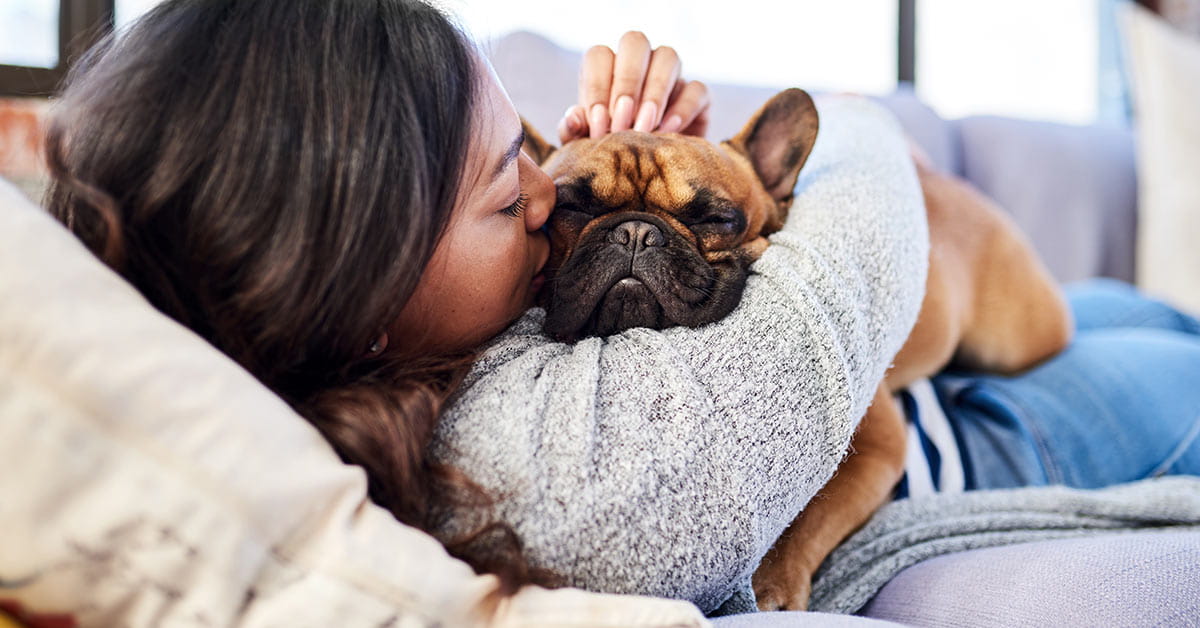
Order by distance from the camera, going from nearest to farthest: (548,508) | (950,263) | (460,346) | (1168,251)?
(548,508) → (460,346) → (950,263) → (1168,251)

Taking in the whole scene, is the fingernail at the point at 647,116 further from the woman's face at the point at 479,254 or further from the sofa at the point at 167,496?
the sofa at the point at 167,496

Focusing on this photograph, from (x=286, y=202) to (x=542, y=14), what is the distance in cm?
245

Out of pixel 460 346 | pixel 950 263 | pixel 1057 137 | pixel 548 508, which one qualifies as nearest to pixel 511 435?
pixel 548 508

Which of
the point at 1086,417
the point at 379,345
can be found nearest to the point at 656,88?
the point at 379,345

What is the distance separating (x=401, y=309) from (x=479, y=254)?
0.12m

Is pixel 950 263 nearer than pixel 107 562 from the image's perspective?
No

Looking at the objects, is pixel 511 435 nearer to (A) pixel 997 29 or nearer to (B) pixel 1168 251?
(B) pixel 1168 251

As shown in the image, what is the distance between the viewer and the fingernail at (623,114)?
42.2 inches

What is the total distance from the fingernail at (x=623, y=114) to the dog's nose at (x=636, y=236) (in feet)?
0.72

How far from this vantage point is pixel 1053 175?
91.7 inches

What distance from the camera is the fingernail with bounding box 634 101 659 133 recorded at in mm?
1070

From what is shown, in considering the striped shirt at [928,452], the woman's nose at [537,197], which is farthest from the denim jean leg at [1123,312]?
the woman's nose at [537,197]

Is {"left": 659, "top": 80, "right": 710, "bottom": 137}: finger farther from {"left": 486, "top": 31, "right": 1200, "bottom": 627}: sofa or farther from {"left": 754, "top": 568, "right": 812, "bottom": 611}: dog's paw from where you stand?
{"left": 754, "top": 568, "right": 812, "bottom": 611}: dog's paw

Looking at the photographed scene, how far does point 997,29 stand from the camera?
3.48 metres
